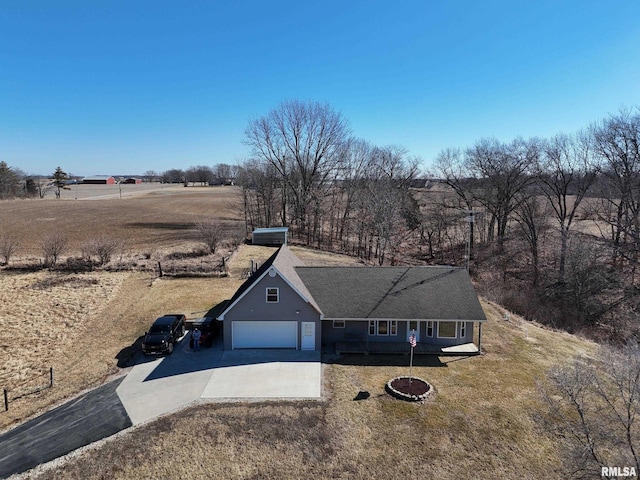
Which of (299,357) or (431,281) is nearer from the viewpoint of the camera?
(299,357)

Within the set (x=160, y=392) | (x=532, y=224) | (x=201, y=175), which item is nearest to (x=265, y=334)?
(x=160, y=392)

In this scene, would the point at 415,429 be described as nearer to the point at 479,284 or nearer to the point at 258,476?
the point at 258,476

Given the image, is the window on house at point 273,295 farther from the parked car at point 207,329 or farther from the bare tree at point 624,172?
the bare tree at point 624,172

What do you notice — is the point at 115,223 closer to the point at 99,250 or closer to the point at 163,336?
the point at 99,250

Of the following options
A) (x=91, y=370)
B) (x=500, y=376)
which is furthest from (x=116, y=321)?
(x=500, y=376)

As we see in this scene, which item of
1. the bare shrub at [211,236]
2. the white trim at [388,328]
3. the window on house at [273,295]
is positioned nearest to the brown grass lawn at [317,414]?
the white trim at [388,328]

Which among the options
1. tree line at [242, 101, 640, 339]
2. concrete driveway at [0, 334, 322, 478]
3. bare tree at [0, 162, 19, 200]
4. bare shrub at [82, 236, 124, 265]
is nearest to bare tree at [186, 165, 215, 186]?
bare tree at [0, 162, 19, 200]
